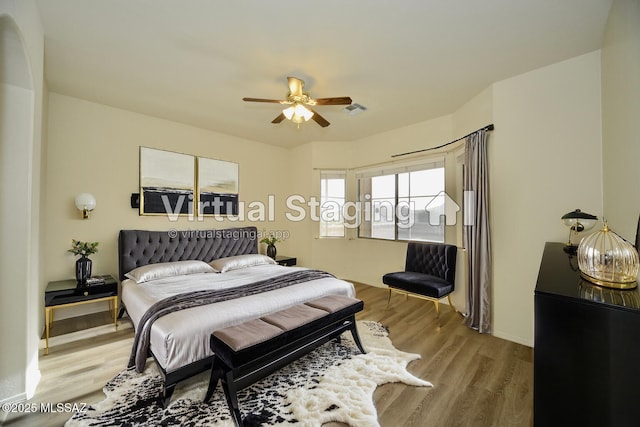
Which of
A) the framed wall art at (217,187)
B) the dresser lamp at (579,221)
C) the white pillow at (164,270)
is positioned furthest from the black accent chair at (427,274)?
the framed wall art at (217,187)

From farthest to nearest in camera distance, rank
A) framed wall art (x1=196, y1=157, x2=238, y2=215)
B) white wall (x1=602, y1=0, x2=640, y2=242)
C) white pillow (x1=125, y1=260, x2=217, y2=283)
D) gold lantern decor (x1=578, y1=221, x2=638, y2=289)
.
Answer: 1. framed wall art (x1=196, y1=157, x2=238, y2=215)
2. white pillow (x1=125, y1=260, x2=217, y2=283)
3. white wall (x1=602, y1=0, x2=640, y2=242)
4. gold lantern decor (x1=578, y1=221, x2=638, y2=289)

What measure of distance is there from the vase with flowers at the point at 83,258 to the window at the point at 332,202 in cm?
353

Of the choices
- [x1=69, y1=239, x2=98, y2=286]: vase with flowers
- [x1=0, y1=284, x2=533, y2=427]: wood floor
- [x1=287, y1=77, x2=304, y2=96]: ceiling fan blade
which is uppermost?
[x1=287, y1=77, x2=304, y2=96]: ceiling fan blade

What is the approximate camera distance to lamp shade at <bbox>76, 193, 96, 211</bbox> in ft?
10.2

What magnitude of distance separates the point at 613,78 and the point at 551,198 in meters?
1.10

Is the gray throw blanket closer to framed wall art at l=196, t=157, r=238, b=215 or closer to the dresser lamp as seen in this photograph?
framed wall art at l=196, t=157, r=238, b=215

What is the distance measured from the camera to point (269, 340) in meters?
1.80

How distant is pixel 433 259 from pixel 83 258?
4.62 meters

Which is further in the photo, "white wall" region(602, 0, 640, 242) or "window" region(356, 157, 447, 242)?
"window" region(356, 157, 447, 242)

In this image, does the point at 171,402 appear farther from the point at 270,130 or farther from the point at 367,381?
the point at 270,130

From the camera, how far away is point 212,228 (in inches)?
174

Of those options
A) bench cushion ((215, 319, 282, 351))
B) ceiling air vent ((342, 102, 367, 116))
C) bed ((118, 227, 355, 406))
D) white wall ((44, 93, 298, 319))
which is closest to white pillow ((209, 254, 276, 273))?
bed ((118, 227, 355, 406))

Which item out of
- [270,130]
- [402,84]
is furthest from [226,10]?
[270,130]

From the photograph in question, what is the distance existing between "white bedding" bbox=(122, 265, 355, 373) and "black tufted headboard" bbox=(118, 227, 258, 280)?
42 cm
